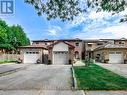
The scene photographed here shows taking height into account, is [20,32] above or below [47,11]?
above

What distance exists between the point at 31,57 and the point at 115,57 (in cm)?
1580

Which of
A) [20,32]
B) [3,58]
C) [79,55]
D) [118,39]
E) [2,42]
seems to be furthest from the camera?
[20,32]

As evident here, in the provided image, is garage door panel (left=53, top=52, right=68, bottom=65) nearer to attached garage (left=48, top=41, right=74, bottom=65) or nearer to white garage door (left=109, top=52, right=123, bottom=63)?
attached garage (left=48, top=41, right=74, bottom=65)

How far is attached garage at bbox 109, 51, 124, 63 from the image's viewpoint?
60.4 m

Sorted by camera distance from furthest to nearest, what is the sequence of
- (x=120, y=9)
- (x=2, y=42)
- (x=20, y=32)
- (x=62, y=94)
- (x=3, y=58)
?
(x=20, y=32) → (x=2, y=42) → (x=3, y=58) → (x=120, y=9) → (x=62, y=94)

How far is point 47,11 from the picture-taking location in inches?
627

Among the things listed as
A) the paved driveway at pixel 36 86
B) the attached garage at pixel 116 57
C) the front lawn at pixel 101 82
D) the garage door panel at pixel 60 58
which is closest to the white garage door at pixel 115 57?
the attached garage at pixel 116 57

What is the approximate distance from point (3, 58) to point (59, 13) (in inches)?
1947

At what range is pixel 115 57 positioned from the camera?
60.7 metres

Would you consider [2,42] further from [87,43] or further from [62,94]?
[62,94]

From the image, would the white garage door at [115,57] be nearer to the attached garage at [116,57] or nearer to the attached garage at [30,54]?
the attached garage at [116,57]

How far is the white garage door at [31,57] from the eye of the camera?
58062 millimetres

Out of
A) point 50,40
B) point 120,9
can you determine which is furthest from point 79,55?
point 120,9

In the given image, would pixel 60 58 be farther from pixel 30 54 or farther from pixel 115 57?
pixel 115 57
